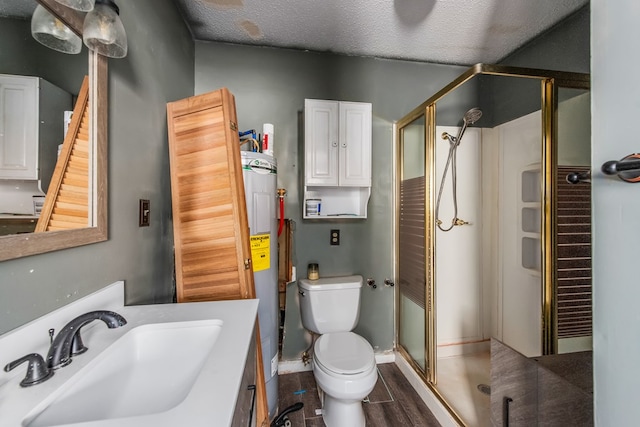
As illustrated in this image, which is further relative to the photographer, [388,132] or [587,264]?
[388,132]

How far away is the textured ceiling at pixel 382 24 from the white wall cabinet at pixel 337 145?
0.46 metres

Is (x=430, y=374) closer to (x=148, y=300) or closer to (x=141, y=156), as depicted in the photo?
(x=148, y=300)

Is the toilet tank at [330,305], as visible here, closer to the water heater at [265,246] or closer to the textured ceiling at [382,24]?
the water heater at [265,246]

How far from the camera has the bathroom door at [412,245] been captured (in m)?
1.78

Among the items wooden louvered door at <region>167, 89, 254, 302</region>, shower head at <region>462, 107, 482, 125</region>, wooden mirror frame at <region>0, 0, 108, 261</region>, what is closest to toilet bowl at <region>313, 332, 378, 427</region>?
wooden louvered door at <region>167, 89, 254, 302</region>

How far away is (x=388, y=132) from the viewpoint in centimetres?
208

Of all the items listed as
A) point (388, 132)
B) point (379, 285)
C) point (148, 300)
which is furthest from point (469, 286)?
point (148, 300)

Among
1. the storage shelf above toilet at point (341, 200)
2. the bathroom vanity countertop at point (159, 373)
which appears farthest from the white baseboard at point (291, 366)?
the bathroom vanity countertop at point (159, 373)

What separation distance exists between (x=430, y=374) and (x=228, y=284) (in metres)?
1.46

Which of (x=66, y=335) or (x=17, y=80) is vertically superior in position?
(x=17, y=80)

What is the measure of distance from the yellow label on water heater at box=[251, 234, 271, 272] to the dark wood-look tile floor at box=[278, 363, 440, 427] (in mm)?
954

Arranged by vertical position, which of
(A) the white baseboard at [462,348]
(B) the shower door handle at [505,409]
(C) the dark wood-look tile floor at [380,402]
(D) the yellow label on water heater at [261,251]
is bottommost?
(C) the dark wood-look tile floor at [380,402]

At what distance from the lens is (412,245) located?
1870 mm

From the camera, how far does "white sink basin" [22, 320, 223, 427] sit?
1.80 feet
